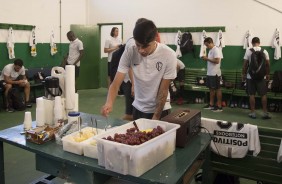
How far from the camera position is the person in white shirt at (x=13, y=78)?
5.84 meters

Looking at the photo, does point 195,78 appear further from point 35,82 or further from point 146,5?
point 35,82

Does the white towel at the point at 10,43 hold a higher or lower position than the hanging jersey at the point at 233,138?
higher

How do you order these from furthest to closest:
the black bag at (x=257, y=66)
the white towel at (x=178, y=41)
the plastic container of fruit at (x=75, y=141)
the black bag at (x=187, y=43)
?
the white towel at (x=178, y=41) → the black bag at (x=187, y=43) → the black bag at (x=257, y=66) → the plastic container of fruit at (x=75, y=141)

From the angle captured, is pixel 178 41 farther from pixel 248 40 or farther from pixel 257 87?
pixel 257 87

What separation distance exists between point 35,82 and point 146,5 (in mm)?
3449

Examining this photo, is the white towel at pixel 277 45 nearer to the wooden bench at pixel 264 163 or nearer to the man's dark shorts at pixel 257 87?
the man's dark shorts at pixel 257 87

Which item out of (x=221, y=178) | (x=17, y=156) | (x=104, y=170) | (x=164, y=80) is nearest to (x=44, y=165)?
(x=104, y=170)

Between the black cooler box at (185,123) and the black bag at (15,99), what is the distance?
4615mm

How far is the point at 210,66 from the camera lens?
20.0 ft

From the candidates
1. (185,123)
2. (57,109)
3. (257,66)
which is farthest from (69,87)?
(257,66)

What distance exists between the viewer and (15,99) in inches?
230

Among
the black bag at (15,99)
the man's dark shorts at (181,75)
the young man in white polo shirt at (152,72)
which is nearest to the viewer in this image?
the young man in white polo shirt at (152,72)

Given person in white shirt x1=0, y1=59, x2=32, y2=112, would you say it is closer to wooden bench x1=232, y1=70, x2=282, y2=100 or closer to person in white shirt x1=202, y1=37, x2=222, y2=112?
person in white shirt x1=202, y1=37, x2=222, y2=112

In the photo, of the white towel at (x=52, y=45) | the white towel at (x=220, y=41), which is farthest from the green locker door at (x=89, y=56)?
the white towel at (x=220, y=41)
